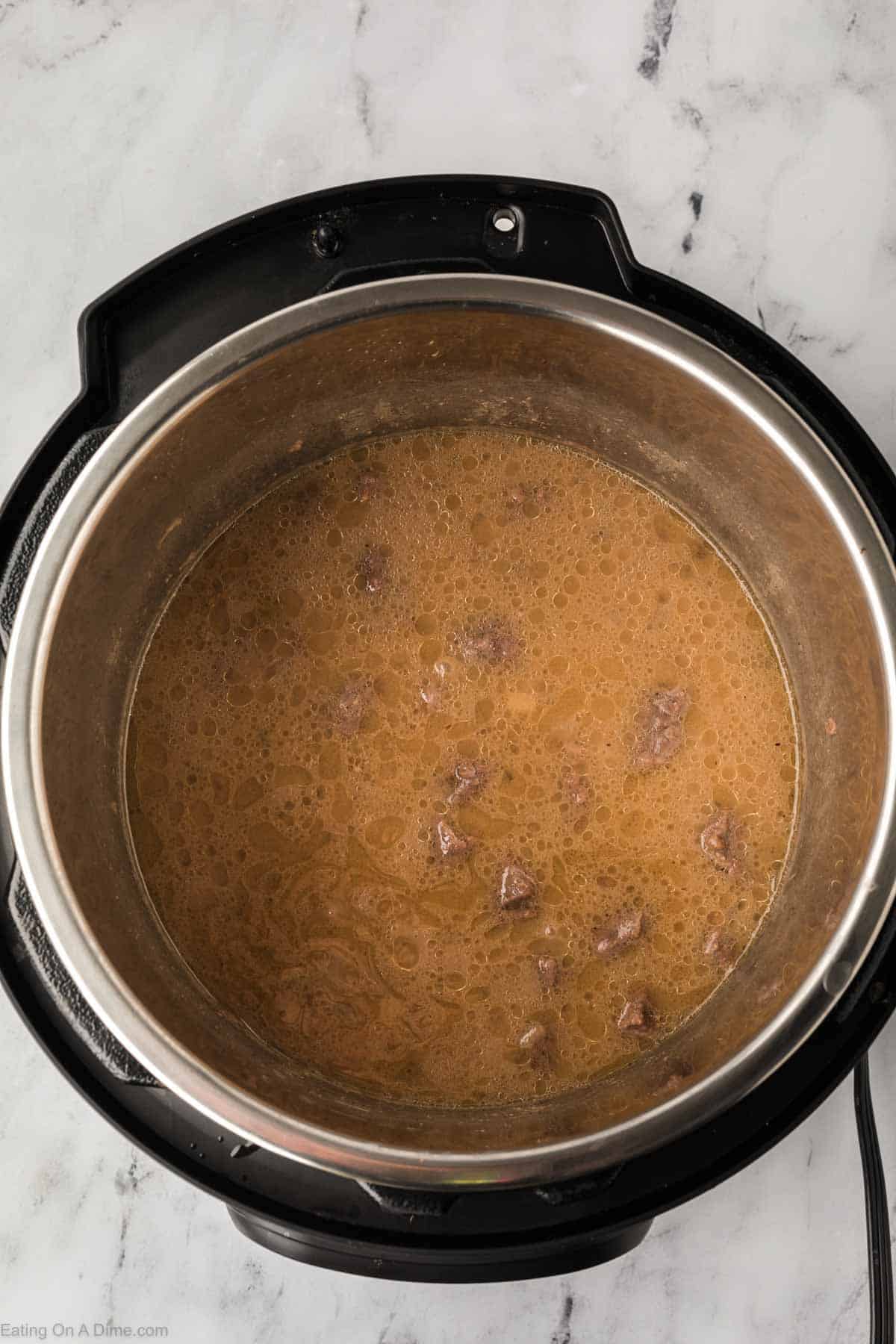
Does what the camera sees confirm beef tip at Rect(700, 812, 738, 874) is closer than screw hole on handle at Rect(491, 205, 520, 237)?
No

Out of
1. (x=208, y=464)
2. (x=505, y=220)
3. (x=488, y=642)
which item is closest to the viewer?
(x=505, y=220)

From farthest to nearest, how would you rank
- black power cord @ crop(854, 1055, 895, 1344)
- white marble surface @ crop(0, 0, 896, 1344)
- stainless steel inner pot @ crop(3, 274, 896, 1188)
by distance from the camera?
white marble surface @ crop(0, 0, 896, 1344), black power cord @ crop(854, 1055, 895, 1344), stainless steel inner pot @ crop(3, 274, 896, 1188)

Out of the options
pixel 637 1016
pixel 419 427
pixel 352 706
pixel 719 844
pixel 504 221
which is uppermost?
pixel 504 221

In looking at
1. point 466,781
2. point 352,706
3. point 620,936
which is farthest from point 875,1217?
point 352,706

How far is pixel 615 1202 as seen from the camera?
994 mm

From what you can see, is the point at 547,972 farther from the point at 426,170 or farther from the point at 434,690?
the point at 426,170

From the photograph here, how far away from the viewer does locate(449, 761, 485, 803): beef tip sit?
3.95 ft

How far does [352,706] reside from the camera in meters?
1.20

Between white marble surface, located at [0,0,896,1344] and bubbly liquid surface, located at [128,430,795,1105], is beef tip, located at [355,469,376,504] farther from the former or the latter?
white marble surface, located at [0,0,896,1344]

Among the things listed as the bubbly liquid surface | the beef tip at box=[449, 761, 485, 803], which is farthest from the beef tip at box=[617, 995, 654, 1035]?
the beef tip at box=[449, 761, 485, 803]

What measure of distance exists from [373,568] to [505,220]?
0.37m

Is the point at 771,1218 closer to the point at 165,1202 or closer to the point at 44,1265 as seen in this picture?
the point at 165,1202

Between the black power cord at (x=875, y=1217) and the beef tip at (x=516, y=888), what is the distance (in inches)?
13.3

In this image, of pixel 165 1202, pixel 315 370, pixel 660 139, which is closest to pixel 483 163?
pixel 660 139
